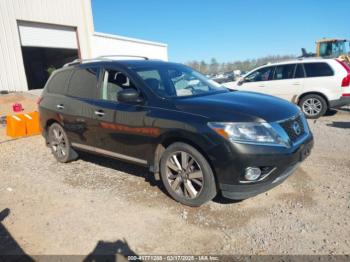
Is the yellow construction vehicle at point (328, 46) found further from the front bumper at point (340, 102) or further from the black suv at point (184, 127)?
the black suv at point (184, 127)

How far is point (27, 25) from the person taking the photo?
16.3m

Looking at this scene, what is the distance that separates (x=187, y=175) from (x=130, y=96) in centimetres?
122

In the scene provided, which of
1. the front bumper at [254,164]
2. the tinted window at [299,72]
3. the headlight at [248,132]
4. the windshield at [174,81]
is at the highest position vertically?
the windshield at [174,81]

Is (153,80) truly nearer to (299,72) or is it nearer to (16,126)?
(16,126)

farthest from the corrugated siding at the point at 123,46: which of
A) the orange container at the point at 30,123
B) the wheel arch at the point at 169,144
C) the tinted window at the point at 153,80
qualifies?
the wheel arch at the point at 169,144

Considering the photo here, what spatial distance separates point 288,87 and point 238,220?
666 centimetres

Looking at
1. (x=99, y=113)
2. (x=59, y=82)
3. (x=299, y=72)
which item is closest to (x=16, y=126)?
(x=59, y=82)

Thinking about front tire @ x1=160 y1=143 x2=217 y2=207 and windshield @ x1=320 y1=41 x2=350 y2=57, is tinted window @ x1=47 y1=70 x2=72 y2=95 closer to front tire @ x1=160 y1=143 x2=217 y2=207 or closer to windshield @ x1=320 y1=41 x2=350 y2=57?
front tire @ x1=160 y1=143 x2=217 y2=207

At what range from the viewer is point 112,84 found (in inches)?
173

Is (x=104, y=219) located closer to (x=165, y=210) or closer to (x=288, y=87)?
(x=165, y=210)

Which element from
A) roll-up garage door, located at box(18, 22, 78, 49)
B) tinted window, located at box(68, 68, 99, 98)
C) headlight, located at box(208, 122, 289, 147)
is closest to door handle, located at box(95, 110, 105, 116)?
tinted window, located at box(68, 68, 99, 98)

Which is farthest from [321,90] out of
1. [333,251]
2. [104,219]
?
[104,219]

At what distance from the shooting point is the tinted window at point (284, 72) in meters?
8.85

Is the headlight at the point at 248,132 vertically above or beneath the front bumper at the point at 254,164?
above
